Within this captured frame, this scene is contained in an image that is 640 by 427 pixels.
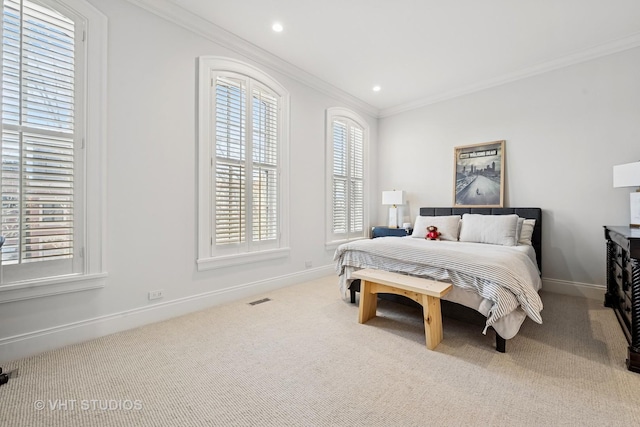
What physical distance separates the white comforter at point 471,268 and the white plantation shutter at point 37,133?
2573 mm

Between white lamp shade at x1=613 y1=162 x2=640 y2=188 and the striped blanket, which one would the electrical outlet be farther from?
white lamp shade at x1=613 y1=162 x2=640 y2=188

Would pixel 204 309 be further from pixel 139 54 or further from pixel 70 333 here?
pixel 139 54

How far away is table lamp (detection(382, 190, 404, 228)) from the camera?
480 centimetres

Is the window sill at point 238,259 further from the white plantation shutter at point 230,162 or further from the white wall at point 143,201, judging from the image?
the white plantation shutter at point 230,162

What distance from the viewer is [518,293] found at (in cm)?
202

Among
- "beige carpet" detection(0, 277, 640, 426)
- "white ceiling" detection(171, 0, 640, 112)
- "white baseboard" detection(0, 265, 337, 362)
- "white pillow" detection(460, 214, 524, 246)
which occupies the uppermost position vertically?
"white ceiling" detection(171, 0, 640, 112)

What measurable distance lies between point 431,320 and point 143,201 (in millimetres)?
2657

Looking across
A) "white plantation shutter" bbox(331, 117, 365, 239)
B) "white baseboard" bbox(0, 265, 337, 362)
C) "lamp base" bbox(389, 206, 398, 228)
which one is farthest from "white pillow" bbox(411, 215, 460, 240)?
"white baseboard" bbox(0, 265, 337, 362)

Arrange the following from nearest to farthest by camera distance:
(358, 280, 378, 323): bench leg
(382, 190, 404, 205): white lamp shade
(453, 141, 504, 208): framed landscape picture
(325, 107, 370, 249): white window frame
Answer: (358, 280, 378, 323): bench leg → (453, 141, 504, 208): framed landscape picture → (325, 107, 370, 249): white window frame → (382, 190, 404, 205): white lamp shade

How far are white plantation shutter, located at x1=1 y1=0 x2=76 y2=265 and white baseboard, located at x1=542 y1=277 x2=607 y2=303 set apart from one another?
5.20m

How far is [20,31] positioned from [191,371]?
2.65 metres

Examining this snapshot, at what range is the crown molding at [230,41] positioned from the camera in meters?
2.62

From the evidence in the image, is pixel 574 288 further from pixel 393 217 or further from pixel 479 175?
pixel 393 217

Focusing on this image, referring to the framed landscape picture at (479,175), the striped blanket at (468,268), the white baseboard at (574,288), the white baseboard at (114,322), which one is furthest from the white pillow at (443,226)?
the white baseboard at (114,322)
